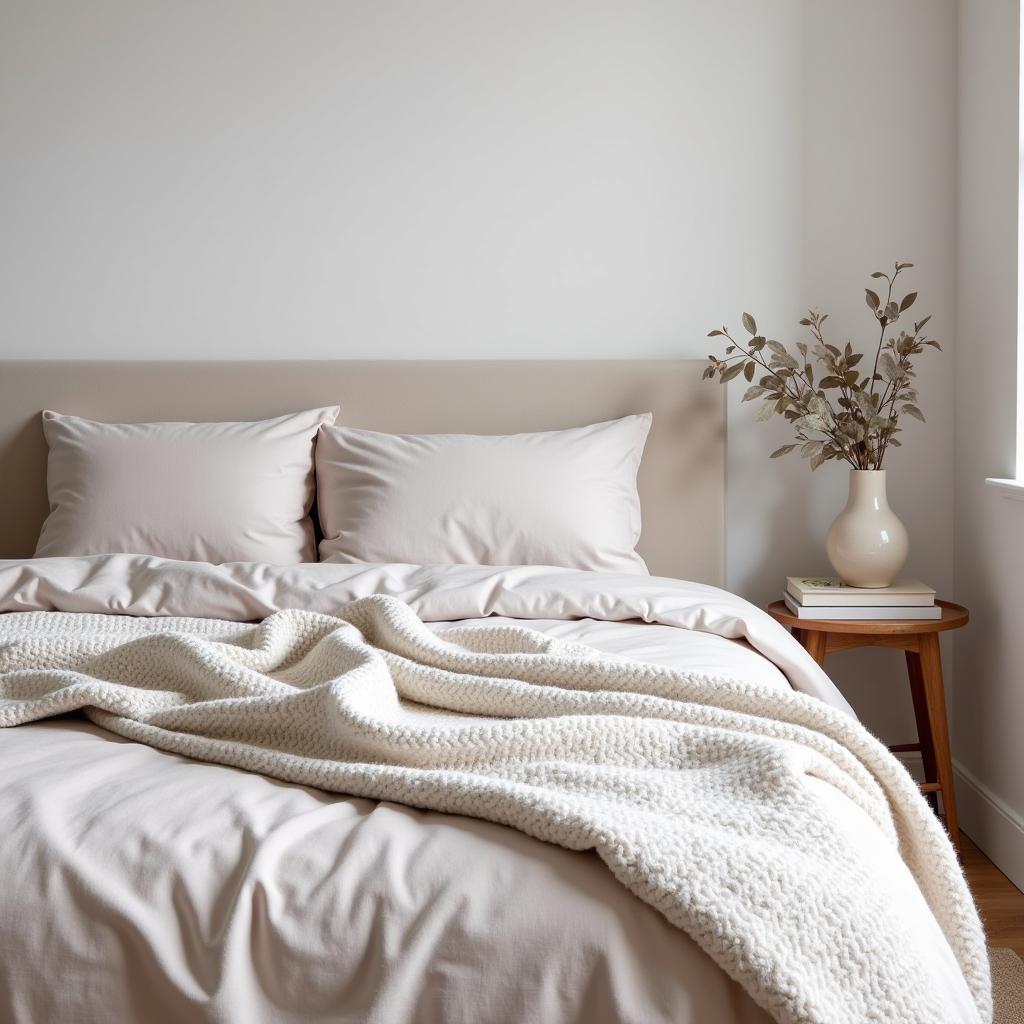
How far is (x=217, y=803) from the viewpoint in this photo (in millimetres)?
1071

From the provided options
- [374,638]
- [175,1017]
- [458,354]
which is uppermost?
[458,354]

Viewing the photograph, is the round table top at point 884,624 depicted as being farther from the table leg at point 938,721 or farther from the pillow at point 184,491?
the pillow at point 184,491

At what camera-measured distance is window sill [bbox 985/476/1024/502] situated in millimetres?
2307

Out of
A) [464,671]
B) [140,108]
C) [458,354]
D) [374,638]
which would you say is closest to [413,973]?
[464,671]

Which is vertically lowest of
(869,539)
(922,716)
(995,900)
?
(995,900)

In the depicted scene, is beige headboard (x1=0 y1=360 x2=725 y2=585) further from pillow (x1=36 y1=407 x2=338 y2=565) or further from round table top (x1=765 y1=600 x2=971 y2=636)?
round table top (x1=765 y1=600 x2=971 y2=636)

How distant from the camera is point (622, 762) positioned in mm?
1133

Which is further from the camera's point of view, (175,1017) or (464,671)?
(464,671)

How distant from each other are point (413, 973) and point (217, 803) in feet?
1.03

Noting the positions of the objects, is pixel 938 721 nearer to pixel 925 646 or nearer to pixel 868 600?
pixel 925 646

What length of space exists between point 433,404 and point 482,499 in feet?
1.45

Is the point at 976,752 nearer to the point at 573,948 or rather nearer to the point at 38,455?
the point at 573,948

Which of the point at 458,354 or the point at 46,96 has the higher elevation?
the point at 46,96

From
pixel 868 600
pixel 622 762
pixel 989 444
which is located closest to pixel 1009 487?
pixel 989 444
